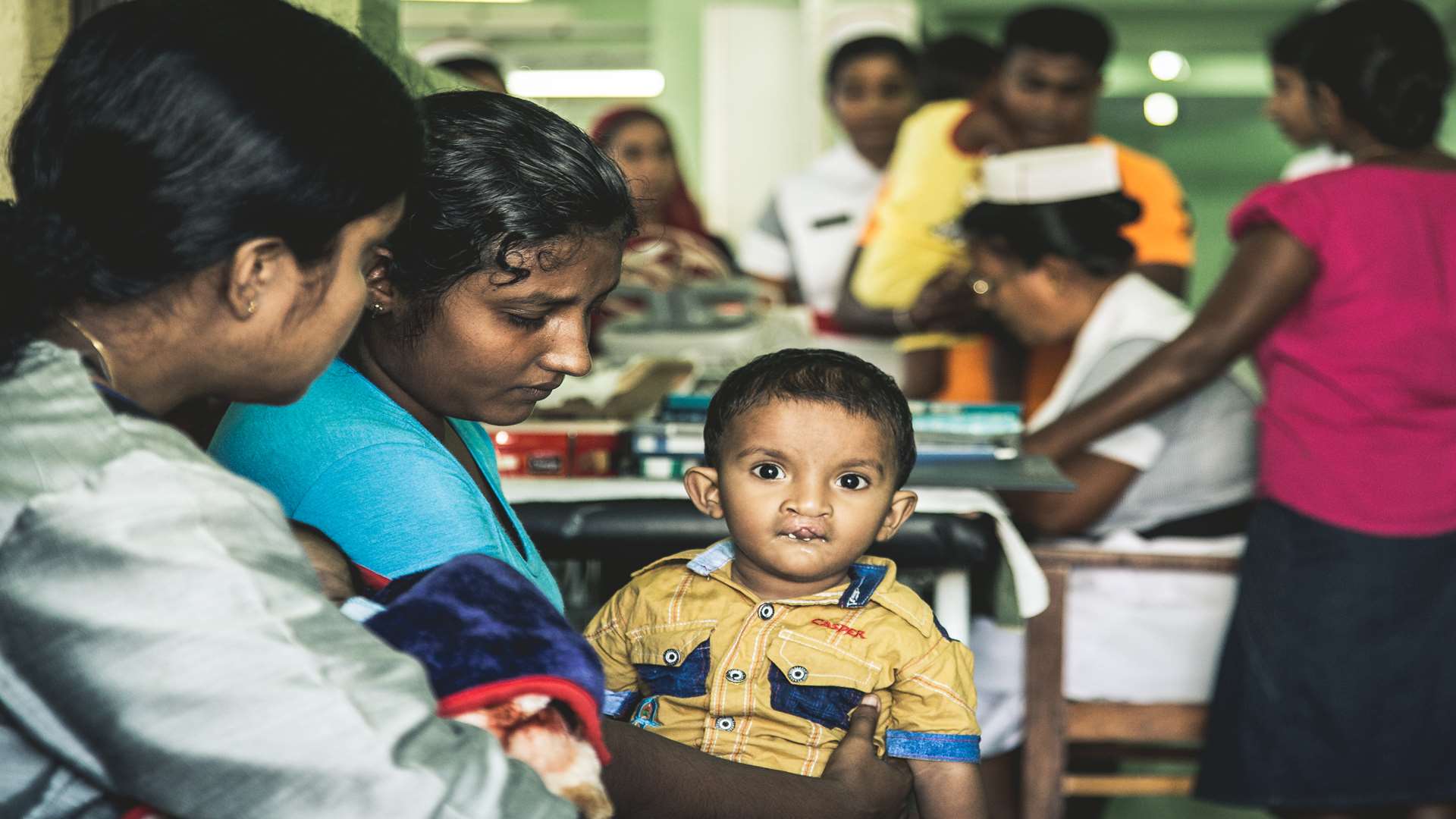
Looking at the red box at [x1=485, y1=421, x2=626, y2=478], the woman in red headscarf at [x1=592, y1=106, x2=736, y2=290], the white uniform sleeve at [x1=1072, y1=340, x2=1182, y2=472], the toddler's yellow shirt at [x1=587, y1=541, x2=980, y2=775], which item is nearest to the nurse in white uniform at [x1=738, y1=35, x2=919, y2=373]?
the woman in red headscarf at [x1=592, y1=106, x2=736, y2=290]

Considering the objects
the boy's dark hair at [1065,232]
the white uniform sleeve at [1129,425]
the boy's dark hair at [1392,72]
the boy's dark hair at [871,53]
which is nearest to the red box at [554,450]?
the white uniform sleeve at [1129,425]

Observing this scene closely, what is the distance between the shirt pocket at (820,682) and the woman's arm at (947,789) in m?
0.09

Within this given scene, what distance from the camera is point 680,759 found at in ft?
4.26

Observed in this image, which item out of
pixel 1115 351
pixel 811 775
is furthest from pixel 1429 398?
pixel 811 775

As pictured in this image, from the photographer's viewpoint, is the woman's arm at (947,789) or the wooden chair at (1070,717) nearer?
the woman's arm at (947,789)

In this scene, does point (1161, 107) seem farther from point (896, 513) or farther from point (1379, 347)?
point (896, 513)

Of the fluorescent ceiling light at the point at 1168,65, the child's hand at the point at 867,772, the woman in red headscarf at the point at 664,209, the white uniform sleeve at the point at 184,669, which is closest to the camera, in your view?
the white uniform sleeve at the point at 184,669

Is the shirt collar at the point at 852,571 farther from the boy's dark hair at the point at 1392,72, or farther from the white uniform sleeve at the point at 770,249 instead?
the white uniform sleeve at the point at 770,249

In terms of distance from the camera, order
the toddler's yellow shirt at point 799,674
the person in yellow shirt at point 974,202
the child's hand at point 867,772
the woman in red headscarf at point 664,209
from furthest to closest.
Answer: the woman in red headscarf at point 664,209
the person in yellow shirt at point 974,202
the toddler's yellow shirt at point 799,674
the child's hand at point 867,772

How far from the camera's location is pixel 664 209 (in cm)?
436

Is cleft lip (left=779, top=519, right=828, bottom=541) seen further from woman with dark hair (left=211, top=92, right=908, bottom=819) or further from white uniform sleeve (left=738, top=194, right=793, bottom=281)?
white uniform sleeve (left=738, top=194, right=793, bottom=281)

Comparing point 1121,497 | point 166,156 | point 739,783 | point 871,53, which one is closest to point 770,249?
point 871,53

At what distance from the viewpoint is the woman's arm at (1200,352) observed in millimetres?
2564

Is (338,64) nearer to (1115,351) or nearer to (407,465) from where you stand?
(407,465)
